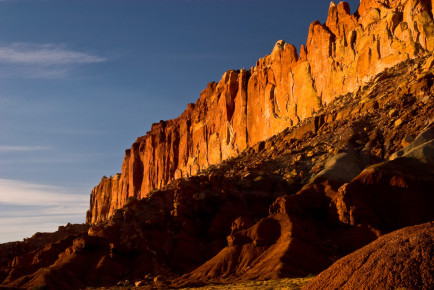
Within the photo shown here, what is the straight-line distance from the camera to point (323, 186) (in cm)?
6838

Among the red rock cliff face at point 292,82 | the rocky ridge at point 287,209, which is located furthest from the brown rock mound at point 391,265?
the red rock cliff face at point 292,82

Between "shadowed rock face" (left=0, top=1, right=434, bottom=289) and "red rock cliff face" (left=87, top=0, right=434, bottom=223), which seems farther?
"red rock cliff face" (left=87, top=0, right=434, bottom=223)

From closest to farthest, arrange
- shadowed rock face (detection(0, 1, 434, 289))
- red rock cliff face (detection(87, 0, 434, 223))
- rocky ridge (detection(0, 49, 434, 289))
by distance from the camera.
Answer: rocky ridge (detection(0, 49, 434, 289)), shadowed rock face (detection(0, 1, 434, 289)), red rock cliff face (detection(87, 0, 434, 223))

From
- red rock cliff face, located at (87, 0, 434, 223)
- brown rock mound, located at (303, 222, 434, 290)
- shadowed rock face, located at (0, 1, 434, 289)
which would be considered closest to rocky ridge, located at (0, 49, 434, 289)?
shadowed rock face, located at (0, 1, 434, 289)

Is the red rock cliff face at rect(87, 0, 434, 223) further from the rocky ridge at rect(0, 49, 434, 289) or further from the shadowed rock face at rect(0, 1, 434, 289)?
the rocky ridge at rect(0, 49, 434, 289)

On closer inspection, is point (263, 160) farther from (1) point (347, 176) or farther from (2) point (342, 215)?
(2) point (342, 215)

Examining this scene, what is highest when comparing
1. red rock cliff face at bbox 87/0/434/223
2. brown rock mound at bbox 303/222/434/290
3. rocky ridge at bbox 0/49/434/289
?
red rock cliff face at bbox 87/0/434/223

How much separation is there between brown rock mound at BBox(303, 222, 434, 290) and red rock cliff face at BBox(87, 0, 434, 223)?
7406cm

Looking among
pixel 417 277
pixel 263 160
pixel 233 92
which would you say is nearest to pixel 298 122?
pixel 263 160

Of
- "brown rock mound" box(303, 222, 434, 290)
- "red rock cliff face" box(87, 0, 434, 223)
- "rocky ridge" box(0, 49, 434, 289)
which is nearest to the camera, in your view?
"brown rock mound" box(303, 222, 434, 290)

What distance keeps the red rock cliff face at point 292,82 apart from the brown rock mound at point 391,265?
74058 mm

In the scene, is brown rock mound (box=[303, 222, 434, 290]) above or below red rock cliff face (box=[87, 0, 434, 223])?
below

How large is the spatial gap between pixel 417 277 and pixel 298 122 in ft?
303

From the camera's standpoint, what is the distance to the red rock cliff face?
97.9 metres
